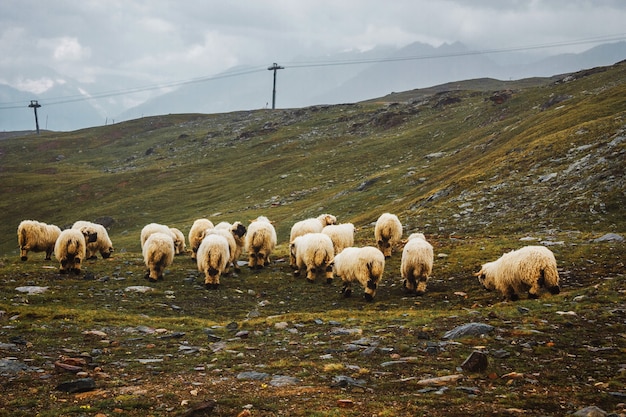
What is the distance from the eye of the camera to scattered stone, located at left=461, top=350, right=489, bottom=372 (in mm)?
9211

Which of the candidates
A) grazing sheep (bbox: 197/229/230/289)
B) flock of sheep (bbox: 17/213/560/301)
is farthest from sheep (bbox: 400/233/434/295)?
grazing sheep (bbox: 197/229/230/289)

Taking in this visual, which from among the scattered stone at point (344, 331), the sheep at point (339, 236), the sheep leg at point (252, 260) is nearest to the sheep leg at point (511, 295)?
the scattered stone at point (344, 331)

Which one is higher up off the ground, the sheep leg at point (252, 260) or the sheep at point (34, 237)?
the sheep at point (34, 237)

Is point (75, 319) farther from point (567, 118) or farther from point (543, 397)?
point (567, 118)

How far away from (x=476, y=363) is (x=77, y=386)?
24.0 feet

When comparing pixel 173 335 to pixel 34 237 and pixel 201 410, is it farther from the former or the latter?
pixel 34 237

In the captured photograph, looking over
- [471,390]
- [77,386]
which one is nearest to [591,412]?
[471,390]

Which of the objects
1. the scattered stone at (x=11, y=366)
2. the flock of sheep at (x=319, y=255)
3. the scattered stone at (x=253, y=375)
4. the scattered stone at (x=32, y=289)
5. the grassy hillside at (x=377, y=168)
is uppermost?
the grassy hillside at (x=377, y=168)

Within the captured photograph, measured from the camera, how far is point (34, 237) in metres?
25.2

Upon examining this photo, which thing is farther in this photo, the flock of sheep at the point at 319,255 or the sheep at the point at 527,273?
the flock of sheep at the point at 319,255

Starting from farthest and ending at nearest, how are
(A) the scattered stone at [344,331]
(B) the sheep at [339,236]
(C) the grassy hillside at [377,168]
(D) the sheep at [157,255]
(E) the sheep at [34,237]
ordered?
(C) the grassy hillside at [377,168]
(E) the sheep at [34,237]
(B) the sheep at [339,236]
(D) the sheep at [157,255]
(A) the scattered stone at [344,331]

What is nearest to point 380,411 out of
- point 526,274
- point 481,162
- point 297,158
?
point 526,274

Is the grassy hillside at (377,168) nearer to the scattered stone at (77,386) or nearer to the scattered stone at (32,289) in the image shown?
the scattered stone at (32,289)

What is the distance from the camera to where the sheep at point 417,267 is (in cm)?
1841
